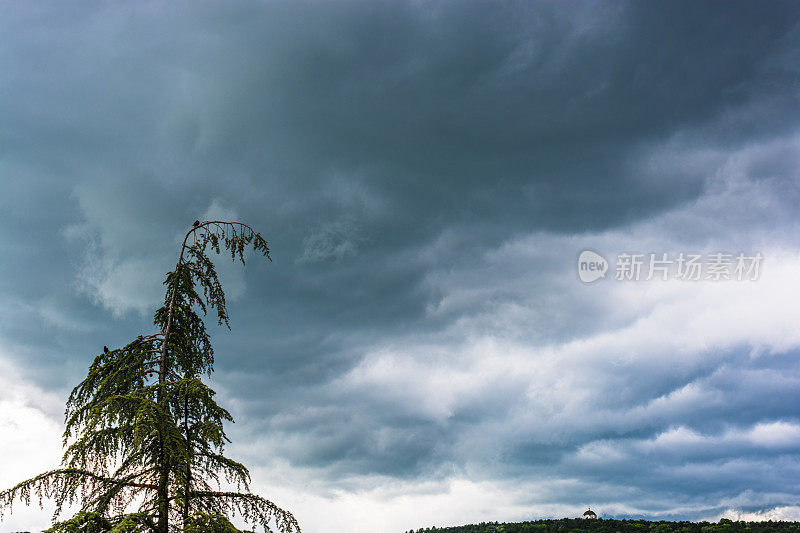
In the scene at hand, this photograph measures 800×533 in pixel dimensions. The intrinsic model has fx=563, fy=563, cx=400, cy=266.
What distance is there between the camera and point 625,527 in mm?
101250

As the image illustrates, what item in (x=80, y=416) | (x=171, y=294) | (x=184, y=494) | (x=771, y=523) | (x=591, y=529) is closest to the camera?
(x=184, y=494)

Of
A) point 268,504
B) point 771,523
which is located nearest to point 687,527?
point 771,523

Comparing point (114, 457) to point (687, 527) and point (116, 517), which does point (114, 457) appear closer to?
point (116, 517)

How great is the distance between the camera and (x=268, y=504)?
38.5 feet

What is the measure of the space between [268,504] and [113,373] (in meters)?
4.17

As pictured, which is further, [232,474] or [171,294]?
[171,294]

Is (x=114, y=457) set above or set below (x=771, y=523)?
above

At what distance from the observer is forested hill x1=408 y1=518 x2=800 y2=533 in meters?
90.8

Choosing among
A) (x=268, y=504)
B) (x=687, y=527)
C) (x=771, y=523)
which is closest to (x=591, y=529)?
(x=687, y=527)

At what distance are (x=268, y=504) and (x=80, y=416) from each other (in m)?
4.10

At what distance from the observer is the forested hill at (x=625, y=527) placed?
298 ft

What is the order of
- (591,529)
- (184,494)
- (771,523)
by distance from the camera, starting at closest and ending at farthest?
(184,494)
(771,523)
(591,529)

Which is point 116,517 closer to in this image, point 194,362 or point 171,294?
point 194,362

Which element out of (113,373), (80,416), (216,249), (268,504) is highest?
(216,249)
